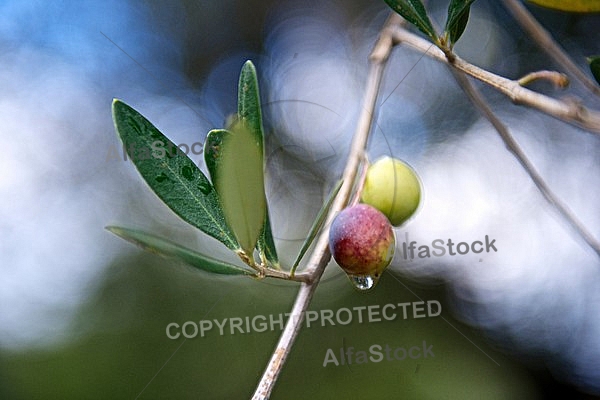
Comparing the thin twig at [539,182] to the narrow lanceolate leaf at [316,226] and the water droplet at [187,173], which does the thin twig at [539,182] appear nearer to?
the narrow lanceolate leaf at [316,226]

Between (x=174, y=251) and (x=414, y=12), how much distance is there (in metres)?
0.33

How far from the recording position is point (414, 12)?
0.70 m

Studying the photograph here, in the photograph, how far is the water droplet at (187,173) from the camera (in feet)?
2.33

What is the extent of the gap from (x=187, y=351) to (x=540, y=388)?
1.91 m

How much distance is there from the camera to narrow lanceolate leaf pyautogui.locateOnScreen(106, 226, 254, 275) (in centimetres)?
62

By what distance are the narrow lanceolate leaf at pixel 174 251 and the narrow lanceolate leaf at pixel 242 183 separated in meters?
0.03

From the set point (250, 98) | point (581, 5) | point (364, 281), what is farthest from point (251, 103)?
point (581, 5)

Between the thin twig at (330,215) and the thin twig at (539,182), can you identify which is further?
the thin twig at (539,182)

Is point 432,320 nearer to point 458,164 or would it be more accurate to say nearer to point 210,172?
point 458,164

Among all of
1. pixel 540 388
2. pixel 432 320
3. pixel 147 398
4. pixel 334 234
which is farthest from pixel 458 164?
pixel 334 234

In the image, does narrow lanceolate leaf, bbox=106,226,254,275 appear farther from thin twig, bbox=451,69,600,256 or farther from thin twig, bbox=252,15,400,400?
thin twig, bbox=451,69,600,256

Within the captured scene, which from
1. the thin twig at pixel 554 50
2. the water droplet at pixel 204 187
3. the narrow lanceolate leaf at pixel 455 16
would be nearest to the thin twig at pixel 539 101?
the narrow lanceolate leaf at pixel 455 16

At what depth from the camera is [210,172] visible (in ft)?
2.15

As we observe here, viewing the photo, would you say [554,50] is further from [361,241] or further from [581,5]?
[361,241]
